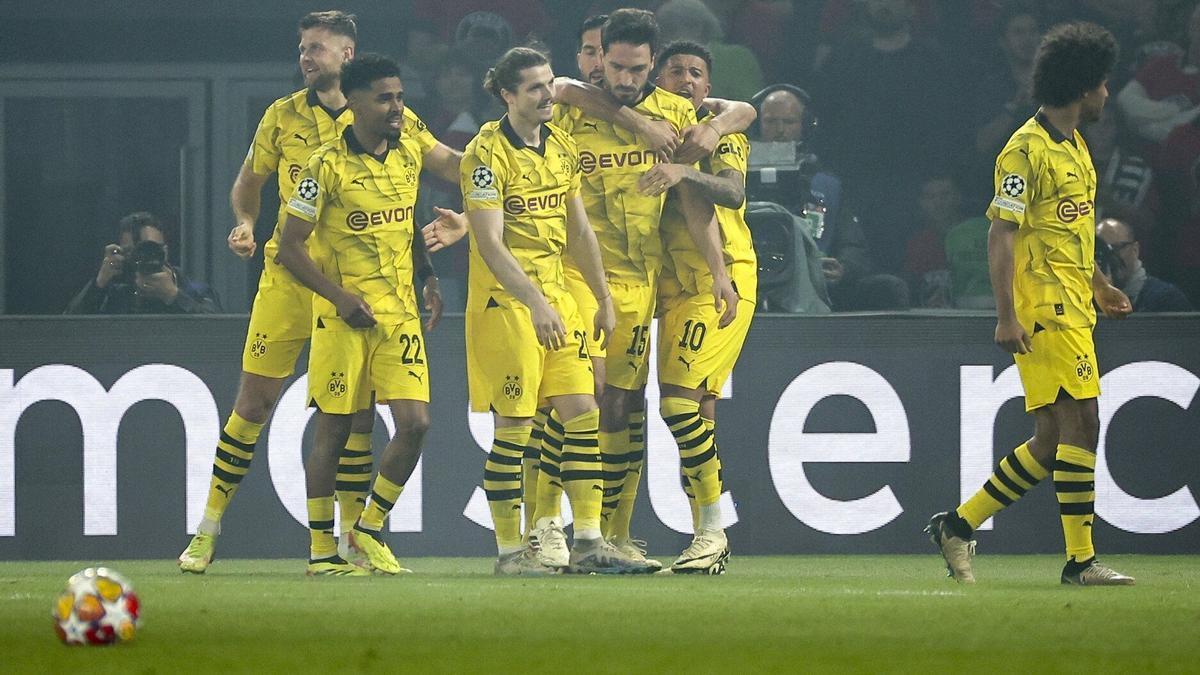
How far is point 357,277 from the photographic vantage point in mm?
7719

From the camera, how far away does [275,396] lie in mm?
8312

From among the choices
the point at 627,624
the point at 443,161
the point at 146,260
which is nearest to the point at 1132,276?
the point at 443,161

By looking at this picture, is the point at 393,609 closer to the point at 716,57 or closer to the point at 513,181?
the point at 513,181

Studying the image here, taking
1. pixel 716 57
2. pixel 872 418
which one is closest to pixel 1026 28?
pixel 716 57

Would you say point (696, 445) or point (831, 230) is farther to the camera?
point (831, 230)

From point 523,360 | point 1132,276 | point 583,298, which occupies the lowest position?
point 523,360

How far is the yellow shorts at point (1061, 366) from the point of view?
6.90m

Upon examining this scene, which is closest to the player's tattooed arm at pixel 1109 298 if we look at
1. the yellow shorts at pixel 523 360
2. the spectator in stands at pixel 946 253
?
the yellow shorts at pixel 523 360

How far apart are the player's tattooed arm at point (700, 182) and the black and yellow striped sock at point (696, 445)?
80cm

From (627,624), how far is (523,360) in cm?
209

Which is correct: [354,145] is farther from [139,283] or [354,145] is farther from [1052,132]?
[1052,132]

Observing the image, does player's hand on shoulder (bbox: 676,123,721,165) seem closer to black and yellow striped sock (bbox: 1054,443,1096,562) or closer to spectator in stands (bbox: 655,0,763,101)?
black and yellow striped sock (bbox: 1054,443,1096,562)

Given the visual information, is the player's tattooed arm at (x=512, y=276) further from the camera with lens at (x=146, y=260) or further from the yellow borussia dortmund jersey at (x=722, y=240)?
the camera with lens at (x=146, y=260)

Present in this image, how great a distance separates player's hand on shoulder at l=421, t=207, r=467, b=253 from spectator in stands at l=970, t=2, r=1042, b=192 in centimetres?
373
